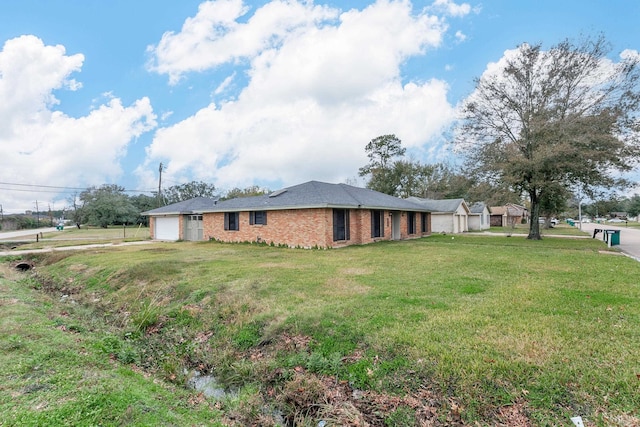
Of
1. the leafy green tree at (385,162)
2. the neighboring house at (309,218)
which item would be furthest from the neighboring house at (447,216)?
the leafy green tree at (385,162)

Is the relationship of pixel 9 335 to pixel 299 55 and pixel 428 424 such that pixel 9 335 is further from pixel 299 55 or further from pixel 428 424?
pixel 299 55

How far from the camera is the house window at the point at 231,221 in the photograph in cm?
1919

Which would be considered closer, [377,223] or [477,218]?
[377,223]

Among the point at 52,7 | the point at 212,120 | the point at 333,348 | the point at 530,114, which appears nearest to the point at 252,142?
the point at 212,120

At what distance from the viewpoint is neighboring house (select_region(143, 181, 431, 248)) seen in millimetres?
15562

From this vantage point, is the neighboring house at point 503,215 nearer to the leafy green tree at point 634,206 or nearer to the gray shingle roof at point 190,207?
the leafy green tree at point 634,206

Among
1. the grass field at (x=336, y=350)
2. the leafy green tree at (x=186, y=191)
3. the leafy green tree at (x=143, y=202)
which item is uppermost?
the leafy green tree at (x=186, y=191)

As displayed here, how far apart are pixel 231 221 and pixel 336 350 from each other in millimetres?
16238

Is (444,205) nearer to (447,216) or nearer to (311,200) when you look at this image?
(447,216)

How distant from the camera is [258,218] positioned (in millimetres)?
18062

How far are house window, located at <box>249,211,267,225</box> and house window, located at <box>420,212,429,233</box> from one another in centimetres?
1252

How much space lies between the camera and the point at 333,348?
4516 millimetres

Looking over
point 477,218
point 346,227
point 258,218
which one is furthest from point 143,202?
point 477,218

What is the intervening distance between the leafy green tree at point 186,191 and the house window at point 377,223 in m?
49.4
